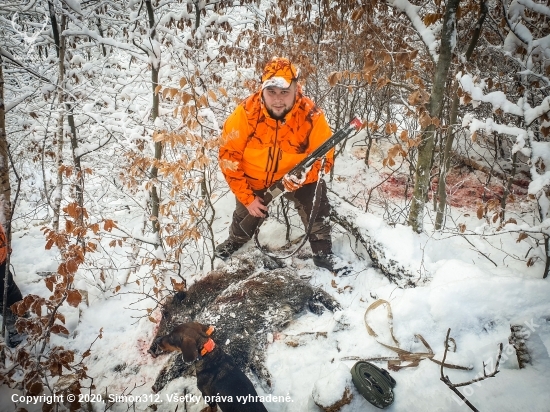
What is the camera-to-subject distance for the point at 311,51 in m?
5.37

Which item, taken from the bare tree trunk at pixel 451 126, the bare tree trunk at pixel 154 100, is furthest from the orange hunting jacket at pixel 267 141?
the bare tree trunk at pixel 451 126

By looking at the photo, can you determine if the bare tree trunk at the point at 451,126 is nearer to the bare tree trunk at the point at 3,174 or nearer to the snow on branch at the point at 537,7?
the snow on branch at the point at 537,7

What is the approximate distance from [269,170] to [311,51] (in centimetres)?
328

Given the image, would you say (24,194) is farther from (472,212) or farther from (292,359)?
(472,212)

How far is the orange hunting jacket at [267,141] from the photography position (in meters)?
3.14

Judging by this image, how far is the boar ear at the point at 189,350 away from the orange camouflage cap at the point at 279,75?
8.22ft

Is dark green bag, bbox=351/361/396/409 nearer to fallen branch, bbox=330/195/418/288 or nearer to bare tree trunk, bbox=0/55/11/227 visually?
fallen branch, bbox=330/195/418/288

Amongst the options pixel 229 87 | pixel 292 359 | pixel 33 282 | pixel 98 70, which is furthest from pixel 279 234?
pixel 98 70

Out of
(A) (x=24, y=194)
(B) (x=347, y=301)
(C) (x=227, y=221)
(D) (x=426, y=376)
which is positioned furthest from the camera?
(A) (x=24, y=194)

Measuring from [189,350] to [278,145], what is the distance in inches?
89.7

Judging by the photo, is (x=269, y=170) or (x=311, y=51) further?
(x=311, y=51)

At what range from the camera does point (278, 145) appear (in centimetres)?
328

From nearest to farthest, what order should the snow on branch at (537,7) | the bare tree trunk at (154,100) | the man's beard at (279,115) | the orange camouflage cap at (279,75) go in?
the snow on branch at (537,7) < the orange camouflage cap at (279,75) < the man's beard at (279,115) < the bare tree trunk at (154,100)

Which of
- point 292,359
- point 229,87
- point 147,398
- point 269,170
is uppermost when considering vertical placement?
point 229,87
